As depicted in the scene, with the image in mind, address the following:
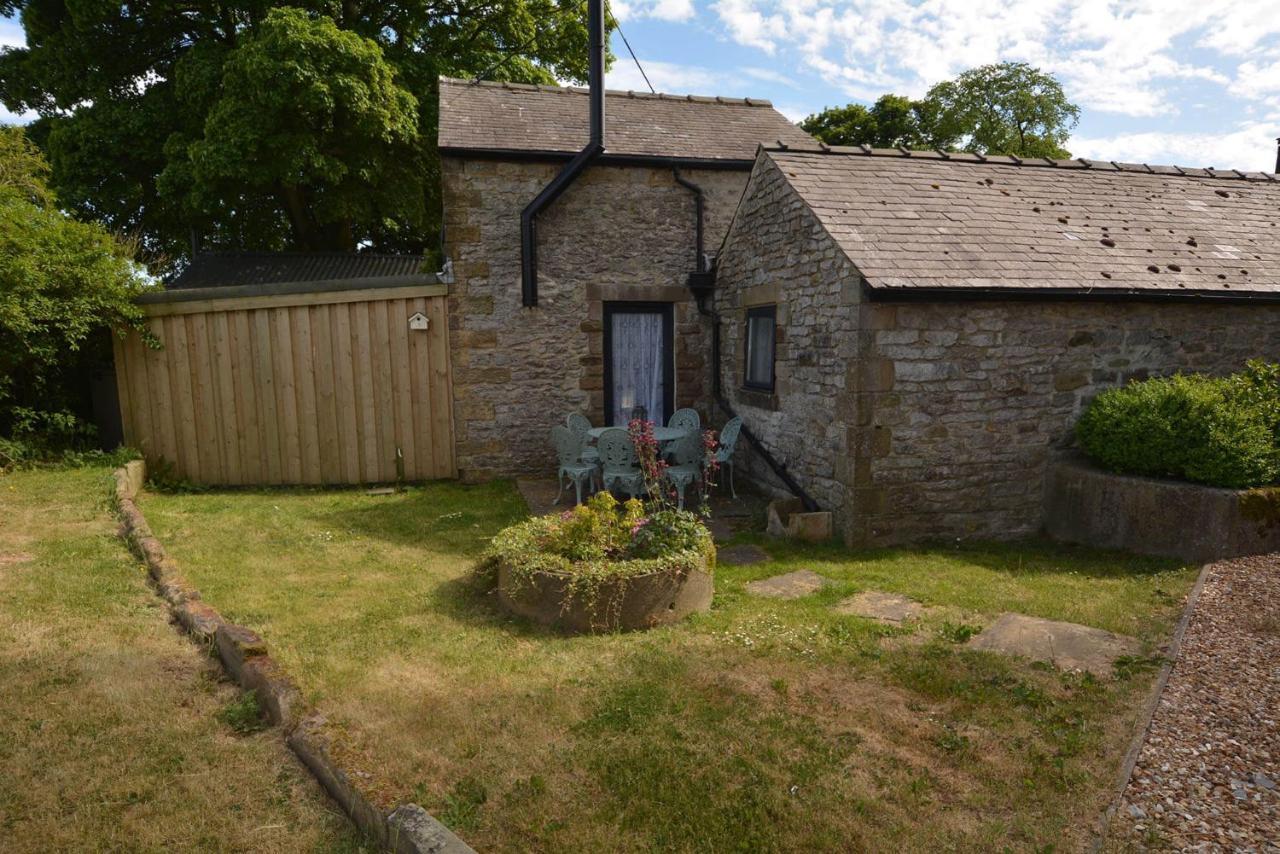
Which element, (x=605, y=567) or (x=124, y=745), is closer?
(x=124, y=745)

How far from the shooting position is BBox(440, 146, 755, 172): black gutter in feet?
31.0

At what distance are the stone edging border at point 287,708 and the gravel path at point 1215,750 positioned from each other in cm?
264

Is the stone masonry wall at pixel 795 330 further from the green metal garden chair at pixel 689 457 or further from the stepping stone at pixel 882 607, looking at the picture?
the stepping stone at pixel 882 607

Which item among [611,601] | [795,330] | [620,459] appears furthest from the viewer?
[795,330]

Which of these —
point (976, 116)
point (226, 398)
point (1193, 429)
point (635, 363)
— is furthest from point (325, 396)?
point (976, 116)

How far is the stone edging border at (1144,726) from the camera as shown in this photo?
115 inches

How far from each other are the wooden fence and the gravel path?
8.23 meters

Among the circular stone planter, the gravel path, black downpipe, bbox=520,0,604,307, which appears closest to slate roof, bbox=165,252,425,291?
black downpipe, bbox=520,0,604,307

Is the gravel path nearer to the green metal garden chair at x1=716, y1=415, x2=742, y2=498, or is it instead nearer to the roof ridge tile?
the green metal garden chair at x1=716, y1=415, x2=742, y2=498

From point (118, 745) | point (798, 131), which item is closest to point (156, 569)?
point (118, 745)

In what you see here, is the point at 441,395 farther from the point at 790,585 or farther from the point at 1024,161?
the point at 1024,161

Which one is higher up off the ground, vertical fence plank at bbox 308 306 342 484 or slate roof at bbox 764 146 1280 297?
slate roof at bbox 764 146 1280 297

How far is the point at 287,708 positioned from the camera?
360cm

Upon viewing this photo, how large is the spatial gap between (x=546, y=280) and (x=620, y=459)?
319 centimetres
